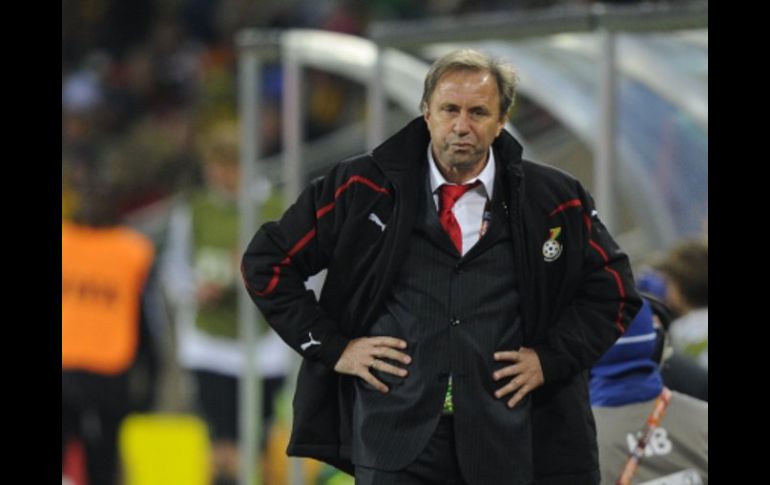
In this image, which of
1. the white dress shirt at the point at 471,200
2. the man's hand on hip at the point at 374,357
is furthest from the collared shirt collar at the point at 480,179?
the man's hand on hip at the point at 374,357

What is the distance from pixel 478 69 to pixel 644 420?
3.94 ft

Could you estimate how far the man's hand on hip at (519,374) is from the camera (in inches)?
188

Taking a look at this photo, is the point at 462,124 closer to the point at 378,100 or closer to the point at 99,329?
the point at 378,100

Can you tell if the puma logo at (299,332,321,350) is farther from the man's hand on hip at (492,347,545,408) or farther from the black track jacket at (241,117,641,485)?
the man's hand on hip at (492,347,545,408)

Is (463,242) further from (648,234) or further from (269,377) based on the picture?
(269,377)

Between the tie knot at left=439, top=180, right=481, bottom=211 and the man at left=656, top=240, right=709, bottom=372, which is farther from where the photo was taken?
the man at left=656, top=240, right=709, bottom=372

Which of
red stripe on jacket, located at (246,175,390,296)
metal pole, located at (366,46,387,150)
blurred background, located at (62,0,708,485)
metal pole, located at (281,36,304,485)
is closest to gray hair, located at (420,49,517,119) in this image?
red stripe on jacket, located at (246,175,390,296)

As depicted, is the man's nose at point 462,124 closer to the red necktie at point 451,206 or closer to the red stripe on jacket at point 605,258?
the red necktie at point 451,206

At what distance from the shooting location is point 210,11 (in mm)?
17125

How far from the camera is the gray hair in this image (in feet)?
15.8

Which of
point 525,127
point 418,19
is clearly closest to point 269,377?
point 525,127

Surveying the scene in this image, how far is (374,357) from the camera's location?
4797 mm

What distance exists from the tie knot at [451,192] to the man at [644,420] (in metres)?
0.80
